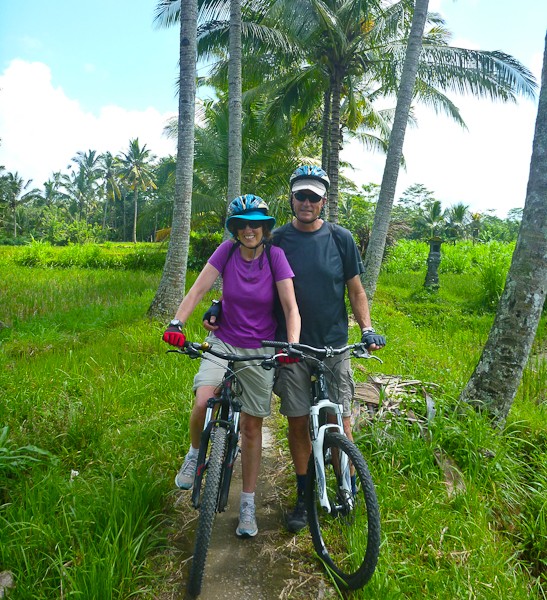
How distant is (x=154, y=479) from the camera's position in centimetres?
295

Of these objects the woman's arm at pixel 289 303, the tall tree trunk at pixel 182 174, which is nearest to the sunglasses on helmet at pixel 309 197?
the woman's arm at pixel 289 303

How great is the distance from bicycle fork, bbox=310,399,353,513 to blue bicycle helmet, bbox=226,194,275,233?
3.57 ft

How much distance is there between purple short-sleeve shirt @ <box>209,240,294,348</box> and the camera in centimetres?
257

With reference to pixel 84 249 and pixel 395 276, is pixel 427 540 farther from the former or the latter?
pixel 84 249

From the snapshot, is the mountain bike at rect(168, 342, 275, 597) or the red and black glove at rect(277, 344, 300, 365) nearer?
the mountain bike at rect(168, 342, 275, 597)

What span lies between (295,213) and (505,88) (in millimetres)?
12476

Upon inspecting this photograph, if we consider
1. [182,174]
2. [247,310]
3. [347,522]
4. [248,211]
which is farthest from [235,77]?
[347,522]

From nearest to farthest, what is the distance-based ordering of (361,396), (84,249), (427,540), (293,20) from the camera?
(427,540) → (361,396) → (293,20) → (84,249)

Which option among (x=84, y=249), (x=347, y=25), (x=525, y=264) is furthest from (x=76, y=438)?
(x=84, y=249)

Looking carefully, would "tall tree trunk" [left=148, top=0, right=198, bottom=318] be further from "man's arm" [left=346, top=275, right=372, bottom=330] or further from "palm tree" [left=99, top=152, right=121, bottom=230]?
"palm tree" [left=99, top=152, right=121, bottom=230]

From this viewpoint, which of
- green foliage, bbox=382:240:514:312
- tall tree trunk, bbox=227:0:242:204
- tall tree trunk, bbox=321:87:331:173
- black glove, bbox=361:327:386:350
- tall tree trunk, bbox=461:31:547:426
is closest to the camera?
black glove, bbox=361:327:386:350

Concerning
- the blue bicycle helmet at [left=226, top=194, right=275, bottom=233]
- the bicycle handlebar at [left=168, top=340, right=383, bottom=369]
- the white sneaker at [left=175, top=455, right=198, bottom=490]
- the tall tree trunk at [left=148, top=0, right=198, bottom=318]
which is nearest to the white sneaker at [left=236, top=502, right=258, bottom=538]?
the white sneaker at [left=175, top=455, right=198, bottom=490]

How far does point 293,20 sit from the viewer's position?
1187 centimetres

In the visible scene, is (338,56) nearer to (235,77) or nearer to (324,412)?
(235,77)
